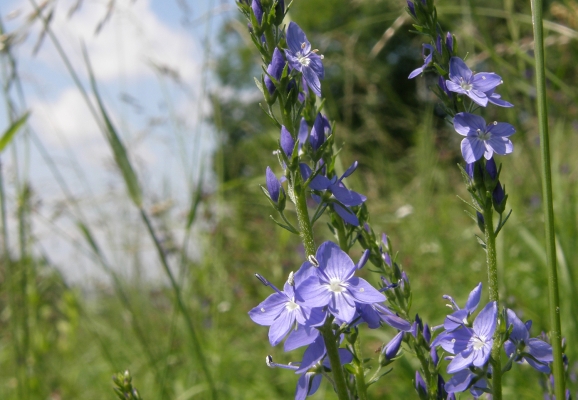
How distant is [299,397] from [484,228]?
0.55 meters

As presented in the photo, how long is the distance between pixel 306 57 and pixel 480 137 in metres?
0.43

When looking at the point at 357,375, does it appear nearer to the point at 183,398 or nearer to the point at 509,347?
the point at 509,347

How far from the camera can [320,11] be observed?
100ft

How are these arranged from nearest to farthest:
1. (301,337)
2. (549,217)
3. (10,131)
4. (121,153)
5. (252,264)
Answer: (549,217) → (301,337) → (121,153) → (10,131) → (252,264)

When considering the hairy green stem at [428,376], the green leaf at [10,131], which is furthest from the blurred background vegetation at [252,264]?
the hairy green stem at [428,376]

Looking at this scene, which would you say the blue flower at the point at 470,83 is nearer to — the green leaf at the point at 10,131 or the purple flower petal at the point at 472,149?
the purple flower petal at the point at 472,149

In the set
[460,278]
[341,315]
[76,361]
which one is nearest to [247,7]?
[341,315]

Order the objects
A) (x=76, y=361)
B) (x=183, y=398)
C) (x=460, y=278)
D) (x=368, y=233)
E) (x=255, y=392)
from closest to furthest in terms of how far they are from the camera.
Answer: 1. (x=368, y=233)
2. (x=183, y=398)
3. (x=255, y=392)
4. (x=460, y=278)
5. (x=76, y=361)

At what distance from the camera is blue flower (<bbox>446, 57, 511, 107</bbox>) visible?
1193 mm

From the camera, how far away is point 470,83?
124 cm

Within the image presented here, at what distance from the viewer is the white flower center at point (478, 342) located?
114cm

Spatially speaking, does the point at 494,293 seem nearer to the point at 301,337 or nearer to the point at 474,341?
the point at 474,341

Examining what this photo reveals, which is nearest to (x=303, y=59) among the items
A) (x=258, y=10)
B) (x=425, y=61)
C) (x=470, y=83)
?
(x=258, y=10)

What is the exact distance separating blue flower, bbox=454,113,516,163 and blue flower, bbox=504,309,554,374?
36 centimetres
